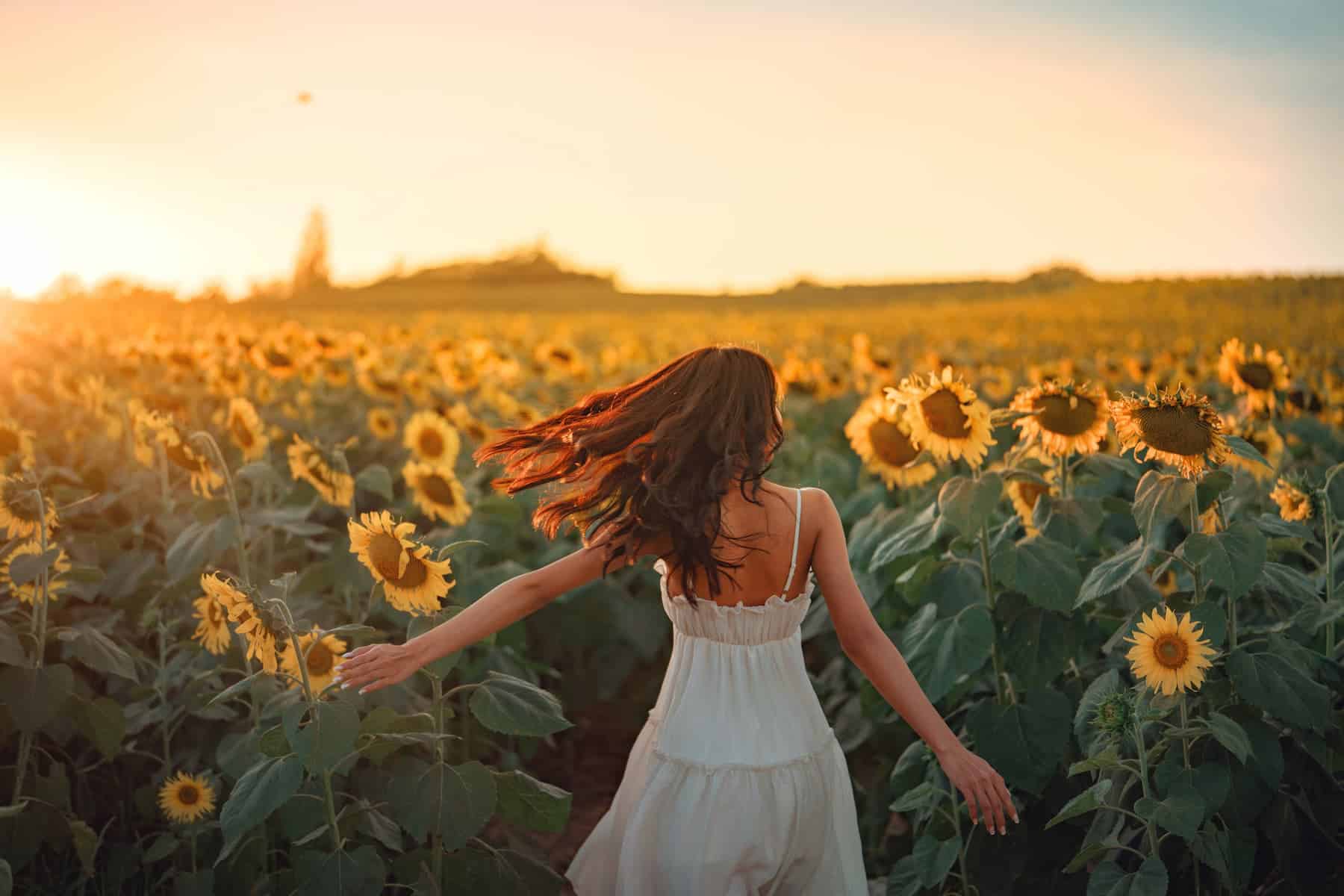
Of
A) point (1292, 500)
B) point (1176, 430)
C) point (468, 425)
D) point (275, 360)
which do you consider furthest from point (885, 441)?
point (275, 360)

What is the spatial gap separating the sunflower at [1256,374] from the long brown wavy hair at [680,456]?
224 cm

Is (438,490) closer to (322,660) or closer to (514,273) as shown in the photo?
(322,660)

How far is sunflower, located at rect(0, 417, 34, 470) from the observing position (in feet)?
14.2

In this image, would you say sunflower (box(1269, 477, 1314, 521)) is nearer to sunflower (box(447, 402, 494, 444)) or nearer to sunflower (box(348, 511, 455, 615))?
sunflower (box(348, 511, 455, 615))

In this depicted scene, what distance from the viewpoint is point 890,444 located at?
4.26 m

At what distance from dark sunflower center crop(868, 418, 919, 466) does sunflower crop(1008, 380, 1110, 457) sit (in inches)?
28.9

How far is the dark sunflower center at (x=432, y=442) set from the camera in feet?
18.0

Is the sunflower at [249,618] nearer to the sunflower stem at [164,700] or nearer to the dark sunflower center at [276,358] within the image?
the sunflower stem at [164,700]

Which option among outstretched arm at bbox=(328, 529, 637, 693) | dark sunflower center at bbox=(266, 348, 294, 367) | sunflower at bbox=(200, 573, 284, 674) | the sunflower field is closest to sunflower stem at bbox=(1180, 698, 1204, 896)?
the sunflower field

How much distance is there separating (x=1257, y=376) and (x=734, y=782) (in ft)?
8.82

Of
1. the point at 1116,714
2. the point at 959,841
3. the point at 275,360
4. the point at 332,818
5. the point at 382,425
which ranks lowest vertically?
the point at 959,841

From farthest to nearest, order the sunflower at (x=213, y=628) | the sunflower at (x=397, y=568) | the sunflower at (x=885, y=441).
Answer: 1. the sunflower at (x=885, y=441)
2. the sunflower at (x=213, y=628)
3. the sunflower at (x=397, y=568)

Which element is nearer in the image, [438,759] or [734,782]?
[734,782]

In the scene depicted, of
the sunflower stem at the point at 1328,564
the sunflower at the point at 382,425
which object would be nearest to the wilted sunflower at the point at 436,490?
the sunflower at the point at 382,425
